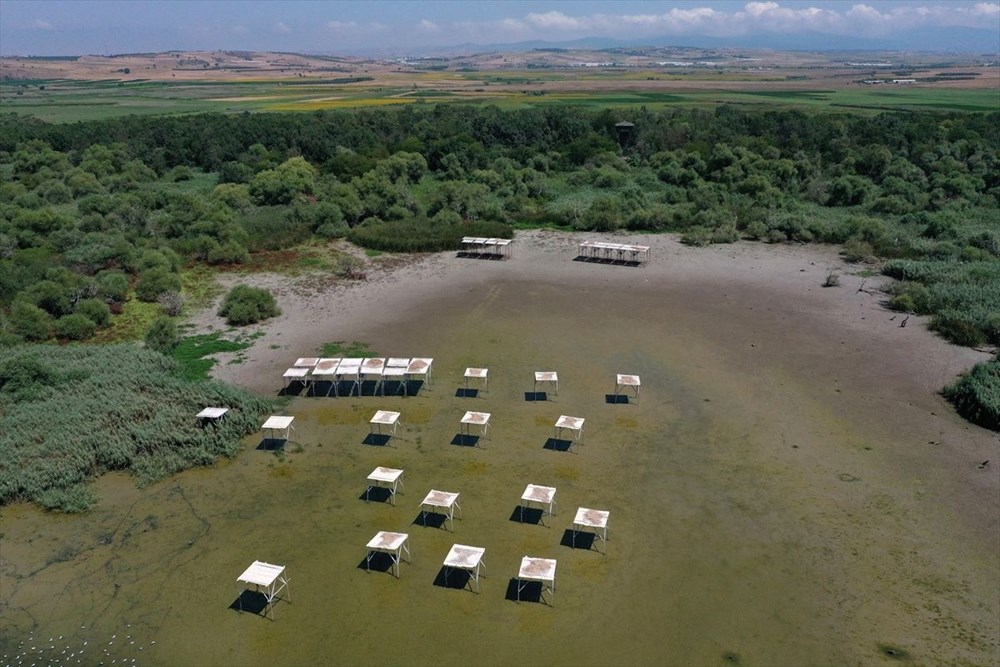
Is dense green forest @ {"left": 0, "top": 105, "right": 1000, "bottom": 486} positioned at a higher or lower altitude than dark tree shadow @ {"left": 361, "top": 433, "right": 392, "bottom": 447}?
higher

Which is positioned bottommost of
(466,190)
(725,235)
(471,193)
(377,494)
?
(377,494)

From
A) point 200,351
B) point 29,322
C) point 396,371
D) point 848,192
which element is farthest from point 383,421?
point 848,192

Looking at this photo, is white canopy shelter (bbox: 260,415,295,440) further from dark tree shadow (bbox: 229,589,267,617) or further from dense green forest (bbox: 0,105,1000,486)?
dense green forest (bbox: 0,105,1000,486)

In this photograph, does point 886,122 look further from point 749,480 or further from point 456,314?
point 749,480

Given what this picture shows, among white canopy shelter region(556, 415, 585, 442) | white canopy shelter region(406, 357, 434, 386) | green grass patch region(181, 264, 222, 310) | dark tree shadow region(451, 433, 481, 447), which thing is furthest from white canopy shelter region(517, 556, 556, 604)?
green grass patch region(181, 264, 222, 310)

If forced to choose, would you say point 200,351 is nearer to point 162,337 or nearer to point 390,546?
point 162,337

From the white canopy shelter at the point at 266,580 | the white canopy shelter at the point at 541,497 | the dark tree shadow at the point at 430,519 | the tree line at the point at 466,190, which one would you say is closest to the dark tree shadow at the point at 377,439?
the dark tree shadow at the point at 430,519
